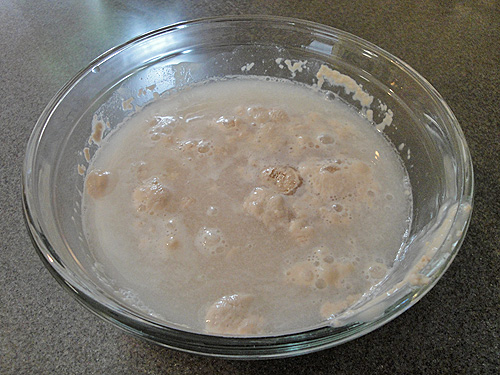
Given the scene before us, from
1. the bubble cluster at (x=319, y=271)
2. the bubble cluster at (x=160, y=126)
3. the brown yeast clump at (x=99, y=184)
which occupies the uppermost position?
the bubble cluster at (x=160, y=126)

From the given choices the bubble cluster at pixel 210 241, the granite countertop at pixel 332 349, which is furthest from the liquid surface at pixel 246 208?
the granite countertop at pixel 332 349

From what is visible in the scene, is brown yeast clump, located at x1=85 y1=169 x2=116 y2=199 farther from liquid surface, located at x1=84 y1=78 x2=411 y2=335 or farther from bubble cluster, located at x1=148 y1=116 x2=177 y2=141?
bubble cluster, located at x1=148 y1=116 x2=177 y2=141

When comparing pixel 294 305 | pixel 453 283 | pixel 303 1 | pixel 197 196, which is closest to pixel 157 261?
pixel 197 196

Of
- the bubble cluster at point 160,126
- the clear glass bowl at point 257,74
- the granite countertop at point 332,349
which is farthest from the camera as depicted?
the bubble cluster at point 160,126

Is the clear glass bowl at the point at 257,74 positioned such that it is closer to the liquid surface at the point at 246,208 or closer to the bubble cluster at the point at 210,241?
the liquid surface at the point at 246,208

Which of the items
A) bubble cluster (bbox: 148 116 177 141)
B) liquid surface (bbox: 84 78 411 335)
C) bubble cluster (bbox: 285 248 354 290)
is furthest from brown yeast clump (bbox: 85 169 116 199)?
bubble cluster (bbox: 285 248 354 290)

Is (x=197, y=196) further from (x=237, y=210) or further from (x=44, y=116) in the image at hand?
(x=44, y=116)

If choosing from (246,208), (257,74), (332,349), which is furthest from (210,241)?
(257,74)

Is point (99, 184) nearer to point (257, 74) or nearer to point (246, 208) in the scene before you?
point (246, 208)
